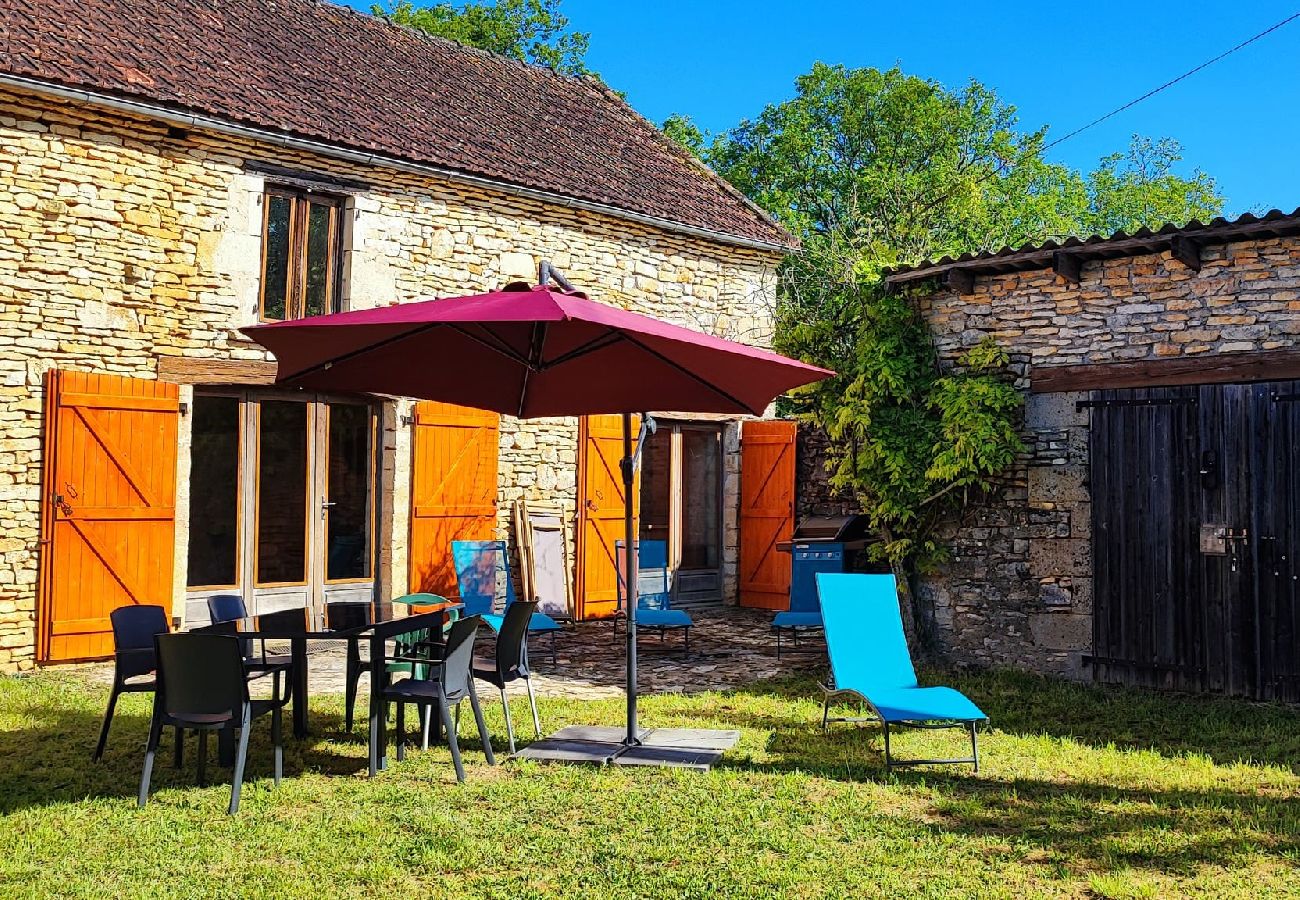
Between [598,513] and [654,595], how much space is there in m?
1.80

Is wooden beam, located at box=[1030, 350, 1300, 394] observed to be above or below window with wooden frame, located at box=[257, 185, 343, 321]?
below

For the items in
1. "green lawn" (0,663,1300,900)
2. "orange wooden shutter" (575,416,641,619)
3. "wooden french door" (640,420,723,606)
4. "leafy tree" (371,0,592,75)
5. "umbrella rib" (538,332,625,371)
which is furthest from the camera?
"leafy tree" (371,0,592,75)

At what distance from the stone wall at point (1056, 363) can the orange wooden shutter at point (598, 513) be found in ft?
12.6

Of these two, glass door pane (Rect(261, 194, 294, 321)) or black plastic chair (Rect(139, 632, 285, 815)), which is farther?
glass door pane (Rect(261, 194, 294, 321))

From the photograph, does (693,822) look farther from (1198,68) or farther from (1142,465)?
(1198,68)

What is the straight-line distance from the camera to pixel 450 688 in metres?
4.98

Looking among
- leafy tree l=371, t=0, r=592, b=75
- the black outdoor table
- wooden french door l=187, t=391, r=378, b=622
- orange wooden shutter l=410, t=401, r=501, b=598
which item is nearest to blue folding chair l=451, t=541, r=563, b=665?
wooden french door l=187, t=391, r=378, b=622

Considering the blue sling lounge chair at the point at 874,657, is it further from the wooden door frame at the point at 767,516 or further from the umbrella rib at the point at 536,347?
the wooden door frame at the point at 767,516

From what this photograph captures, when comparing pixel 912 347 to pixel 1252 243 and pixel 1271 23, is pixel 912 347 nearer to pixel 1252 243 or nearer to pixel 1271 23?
pixel 1252 243

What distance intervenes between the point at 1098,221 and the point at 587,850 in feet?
90.0

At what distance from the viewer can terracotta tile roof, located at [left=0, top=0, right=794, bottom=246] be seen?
8.80 metres

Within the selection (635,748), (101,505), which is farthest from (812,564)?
(101,505)

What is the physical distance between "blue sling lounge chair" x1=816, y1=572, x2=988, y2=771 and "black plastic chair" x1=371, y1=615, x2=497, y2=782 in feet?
5.91

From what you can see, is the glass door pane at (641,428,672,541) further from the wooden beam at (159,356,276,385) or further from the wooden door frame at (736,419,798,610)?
the wooden beam at (159,356,276,385)
